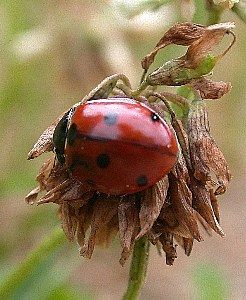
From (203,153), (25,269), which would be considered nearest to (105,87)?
(203,153)

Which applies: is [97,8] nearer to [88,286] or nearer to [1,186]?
[1,186]

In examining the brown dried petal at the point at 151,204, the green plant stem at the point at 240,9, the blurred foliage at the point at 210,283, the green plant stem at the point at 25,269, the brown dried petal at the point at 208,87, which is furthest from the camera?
the blurred foliage at the point at 210,283

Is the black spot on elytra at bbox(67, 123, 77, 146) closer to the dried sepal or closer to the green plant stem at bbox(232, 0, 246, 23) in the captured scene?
the dried sepal

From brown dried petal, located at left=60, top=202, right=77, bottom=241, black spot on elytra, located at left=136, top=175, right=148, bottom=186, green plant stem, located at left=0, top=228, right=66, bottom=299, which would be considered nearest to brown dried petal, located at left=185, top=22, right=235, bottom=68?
black spot on elytra, located at left=136, top=175, right=148, bottom=186

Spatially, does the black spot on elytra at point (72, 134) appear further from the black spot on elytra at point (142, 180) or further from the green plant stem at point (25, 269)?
the green plant stem at point (25, 269)

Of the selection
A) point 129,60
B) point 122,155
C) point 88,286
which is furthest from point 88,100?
point 88,286

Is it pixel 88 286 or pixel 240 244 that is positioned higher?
pixel 88 286

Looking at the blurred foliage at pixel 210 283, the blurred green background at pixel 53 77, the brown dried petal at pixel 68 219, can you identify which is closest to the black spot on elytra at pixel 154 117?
the brown dried petal at pixel 68 219
